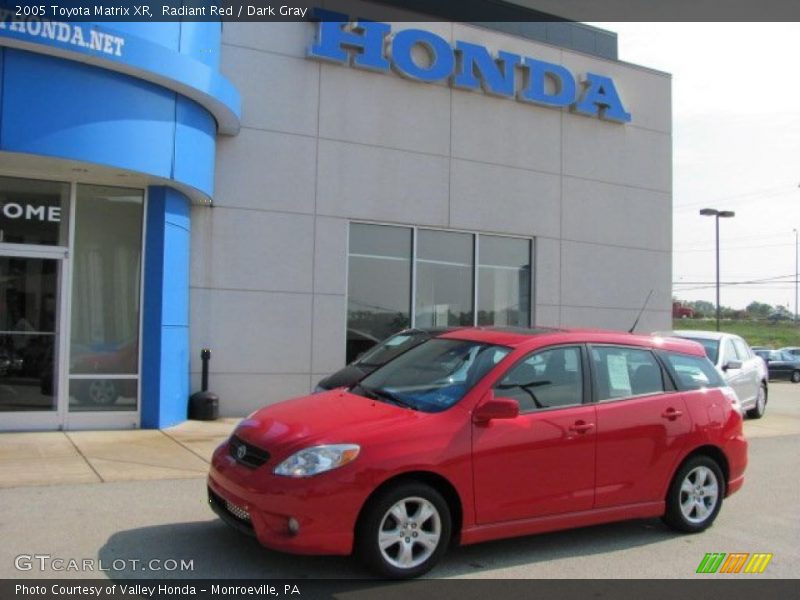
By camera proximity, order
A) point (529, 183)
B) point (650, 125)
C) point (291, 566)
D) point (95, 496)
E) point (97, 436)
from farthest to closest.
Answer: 1. point (650, 125)
2. point (529, 183)
3. point (97, 436)
4. point (95, 496)
5. point (291, 566)

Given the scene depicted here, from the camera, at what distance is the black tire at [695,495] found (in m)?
6.12

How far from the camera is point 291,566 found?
504 centimetres

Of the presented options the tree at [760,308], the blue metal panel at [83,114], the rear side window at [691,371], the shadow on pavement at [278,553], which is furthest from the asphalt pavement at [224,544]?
the tree at [760,308]

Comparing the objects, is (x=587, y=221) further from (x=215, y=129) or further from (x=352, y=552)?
(x=352, y=552)

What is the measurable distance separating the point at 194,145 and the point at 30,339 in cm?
336

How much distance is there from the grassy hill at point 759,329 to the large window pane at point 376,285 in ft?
152

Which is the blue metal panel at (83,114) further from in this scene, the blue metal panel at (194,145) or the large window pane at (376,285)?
the large window pane at (376,285)

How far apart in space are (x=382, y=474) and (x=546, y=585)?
1314 mm

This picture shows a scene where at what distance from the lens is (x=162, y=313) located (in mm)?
10328

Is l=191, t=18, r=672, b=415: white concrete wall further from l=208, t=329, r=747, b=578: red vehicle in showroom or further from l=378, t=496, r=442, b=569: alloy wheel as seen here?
l=378, t=496, r=442, b=569: alloy wheel

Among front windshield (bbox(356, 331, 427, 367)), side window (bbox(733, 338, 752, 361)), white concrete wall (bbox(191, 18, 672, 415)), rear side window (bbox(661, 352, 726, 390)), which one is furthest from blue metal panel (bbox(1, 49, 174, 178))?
side window (bbox(733, 338, 752, 361))

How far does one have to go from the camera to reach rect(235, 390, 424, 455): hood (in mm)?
4852

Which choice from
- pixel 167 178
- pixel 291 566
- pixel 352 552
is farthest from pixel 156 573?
pixel 167 178

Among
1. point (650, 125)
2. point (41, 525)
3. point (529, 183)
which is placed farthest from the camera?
point (650, 125)
